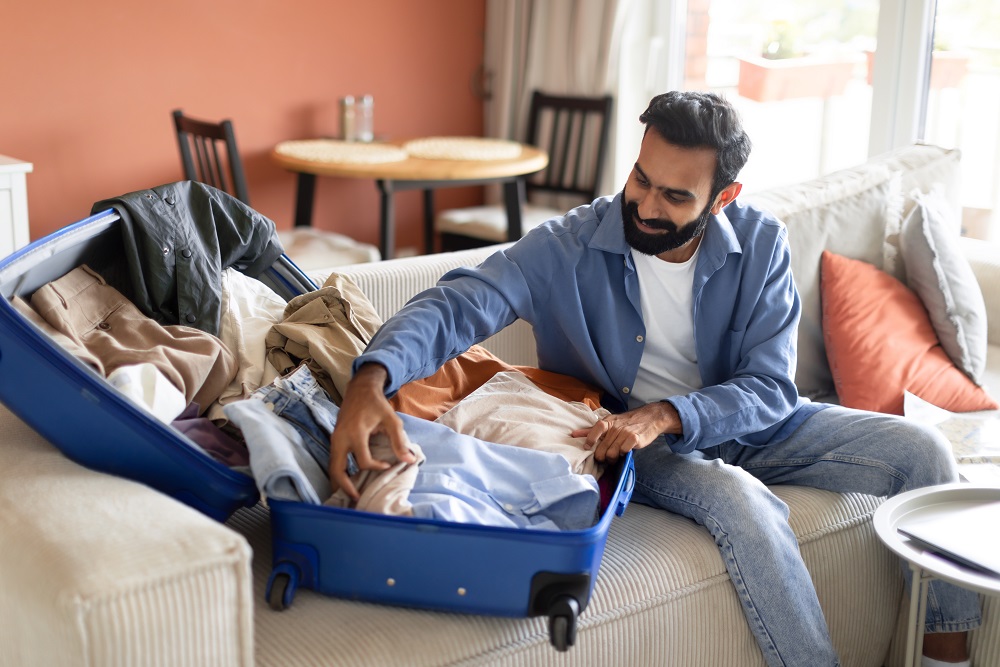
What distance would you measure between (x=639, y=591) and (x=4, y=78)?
2886 millimetres

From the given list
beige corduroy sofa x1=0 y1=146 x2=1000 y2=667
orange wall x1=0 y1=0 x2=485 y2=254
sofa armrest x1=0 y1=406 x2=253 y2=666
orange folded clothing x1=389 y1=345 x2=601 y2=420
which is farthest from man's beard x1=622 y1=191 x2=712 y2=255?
orange wall x1=0 y1=0 x2=485 y2=254

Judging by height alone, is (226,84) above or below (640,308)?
above

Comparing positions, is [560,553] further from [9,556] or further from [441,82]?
[441,82]

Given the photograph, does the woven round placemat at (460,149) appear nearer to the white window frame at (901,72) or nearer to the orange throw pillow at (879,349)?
the white window frame at (901,72)

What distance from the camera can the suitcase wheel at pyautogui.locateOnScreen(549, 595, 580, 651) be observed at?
1.30 m

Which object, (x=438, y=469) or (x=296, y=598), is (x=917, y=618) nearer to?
(x=438, y=469)

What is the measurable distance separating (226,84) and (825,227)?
240cm

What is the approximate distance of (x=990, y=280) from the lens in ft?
8.38

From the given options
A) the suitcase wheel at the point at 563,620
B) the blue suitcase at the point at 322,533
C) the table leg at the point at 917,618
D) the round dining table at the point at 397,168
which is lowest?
the table leg at the point at 917,618

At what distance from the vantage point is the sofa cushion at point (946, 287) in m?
2.31

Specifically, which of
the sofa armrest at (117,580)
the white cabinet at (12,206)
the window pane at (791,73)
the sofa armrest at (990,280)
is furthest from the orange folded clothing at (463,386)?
the window pane at (791,73)

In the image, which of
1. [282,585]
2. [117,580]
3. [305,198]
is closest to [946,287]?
[282,585]

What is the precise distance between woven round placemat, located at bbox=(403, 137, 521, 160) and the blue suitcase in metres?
2.42

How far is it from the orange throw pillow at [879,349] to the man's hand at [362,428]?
1175 mm
